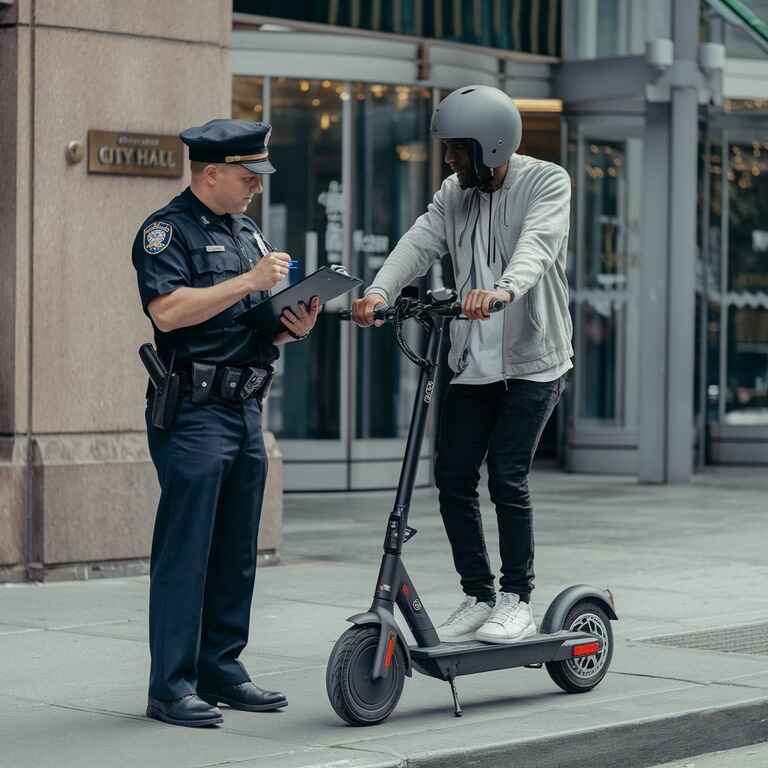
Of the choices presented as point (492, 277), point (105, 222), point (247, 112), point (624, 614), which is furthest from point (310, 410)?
point (492, 277)

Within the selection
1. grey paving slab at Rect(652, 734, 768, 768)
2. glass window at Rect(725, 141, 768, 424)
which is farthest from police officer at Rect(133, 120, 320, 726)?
glass window at Rect(725, 141, 768, 424)

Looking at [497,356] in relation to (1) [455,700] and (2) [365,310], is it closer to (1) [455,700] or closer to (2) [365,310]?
(2) [365,310]

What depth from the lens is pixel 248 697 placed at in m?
5.60

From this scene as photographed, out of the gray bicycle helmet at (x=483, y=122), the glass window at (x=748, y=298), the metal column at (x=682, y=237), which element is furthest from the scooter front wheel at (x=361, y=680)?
the glass window at (x=748, y=298)

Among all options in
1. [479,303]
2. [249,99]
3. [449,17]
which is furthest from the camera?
[449,17]

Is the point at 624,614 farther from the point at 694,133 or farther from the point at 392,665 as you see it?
the point at 694,133

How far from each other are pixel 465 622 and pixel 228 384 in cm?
118

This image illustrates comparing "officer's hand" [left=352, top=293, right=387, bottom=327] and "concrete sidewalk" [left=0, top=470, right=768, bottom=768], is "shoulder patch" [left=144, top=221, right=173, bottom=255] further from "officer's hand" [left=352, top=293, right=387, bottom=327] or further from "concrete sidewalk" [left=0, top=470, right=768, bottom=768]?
"concrete sidewalk" [left=0, top=470, right=768, bottom=768]

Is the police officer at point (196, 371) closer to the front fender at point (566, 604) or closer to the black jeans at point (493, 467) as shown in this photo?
the black jeans at point (493, 467)

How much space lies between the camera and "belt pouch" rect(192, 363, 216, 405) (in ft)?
17.6

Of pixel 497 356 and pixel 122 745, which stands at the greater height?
pixel 497 356

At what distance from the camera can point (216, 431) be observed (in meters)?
5.41

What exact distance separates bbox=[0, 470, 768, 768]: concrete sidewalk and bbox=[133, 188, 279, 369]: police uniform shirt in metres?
1.14

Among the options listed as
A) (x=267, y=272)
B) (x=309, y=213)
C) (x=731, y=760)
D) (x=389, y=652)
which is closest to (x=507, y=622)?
(x=389, y=652)
